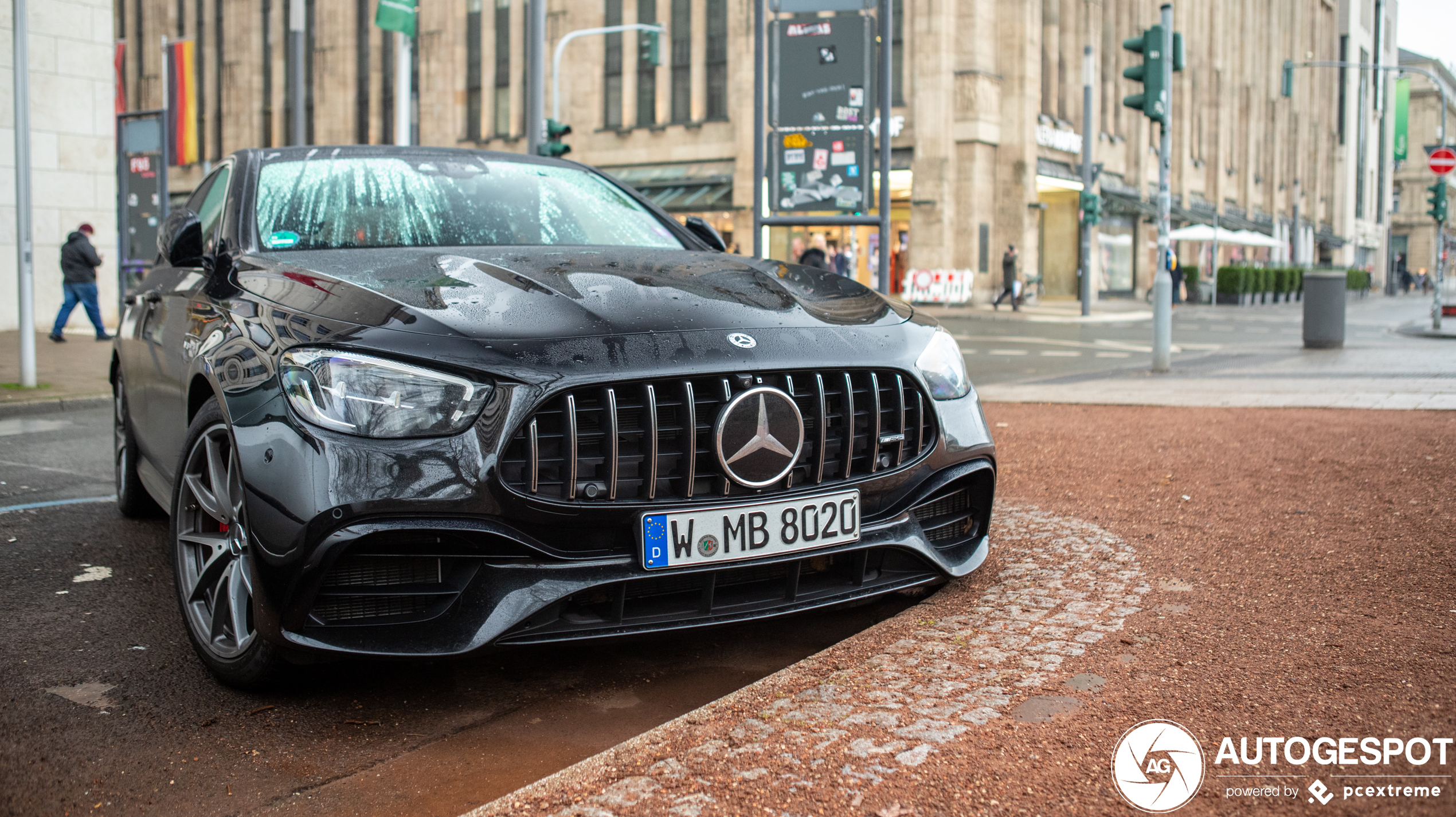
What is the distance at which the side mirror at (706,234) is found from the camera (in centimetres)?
479

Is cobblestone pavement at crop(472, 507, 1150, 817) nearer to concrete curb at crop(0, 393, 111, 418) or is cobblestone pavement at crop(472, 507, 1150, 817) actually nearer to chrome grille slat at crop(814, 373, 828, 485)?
chrome grille slat at crop(814, 373, 828, 485)

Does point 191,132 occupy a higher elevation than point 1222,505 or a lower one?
higher

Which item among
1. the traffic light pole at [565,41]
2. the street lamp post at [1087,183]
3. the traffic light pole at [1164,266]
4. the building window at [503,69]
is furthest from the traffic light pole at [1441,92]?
the building window at [503,69]

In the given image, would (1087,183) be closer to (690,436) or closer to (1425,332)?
(1425,332)

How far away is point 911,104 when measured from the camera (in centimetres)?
3647

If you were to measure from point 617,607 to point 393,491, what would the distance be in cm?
57

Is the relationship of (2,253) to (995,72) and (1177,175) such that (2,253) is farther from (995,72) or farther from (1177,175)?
(1177,175)

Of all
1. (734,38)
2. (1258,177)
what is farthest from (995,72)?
(1258,177)

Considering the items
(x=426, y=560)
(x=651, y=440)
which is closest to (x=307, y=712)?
(x=426, y=560)

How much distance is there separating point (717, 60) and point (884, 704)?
39224 millimetres

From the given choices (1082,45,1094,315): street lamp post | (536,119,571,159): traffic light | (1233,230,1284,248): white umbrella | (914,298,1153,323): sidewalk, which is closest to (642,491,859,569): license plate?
(536,119,571,159): traffic light

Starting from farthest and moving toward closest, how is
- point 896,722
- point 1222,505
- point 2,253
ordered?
1. point 2,253
2. point 1222,505
3. point 896,722

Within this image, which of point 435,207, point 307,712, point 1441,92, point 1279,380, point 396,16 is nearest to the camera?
point 307,712

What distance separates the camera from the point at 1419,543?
13.7ft
